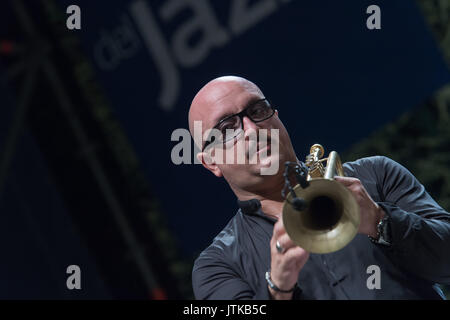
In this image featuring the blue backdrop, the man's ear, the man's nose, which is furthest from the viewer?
the blue backdrop

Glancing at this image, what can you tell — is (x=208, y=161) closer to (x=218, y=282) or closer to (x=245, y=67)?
(x=218, y=282)

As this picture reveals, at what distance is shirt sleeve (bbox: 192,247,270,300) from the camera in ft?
5.98

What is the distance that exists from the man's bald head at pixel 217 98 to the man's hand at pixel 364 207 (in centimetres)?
54

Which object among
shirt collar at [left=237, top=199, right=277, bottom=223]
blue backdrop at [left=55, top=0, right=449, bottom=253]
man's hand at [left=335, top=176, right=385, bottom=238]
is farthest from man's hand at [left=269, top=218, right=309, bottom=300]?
blue backdrop at [left=55, top=0, right=449, bottom=253]

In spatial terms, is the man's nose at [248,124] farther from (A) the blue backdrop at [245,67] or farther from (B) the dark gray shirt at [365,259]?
(A) the blue backdrop at [245,67]

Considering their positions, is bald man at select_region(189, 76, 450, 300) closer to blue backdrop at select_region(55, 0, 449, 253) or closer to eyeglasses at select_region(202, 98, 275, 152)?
eyeglasses at select_region(202, 98, 275, 152)

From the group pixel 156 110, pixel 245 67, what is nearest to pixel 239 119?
pixel 245 67

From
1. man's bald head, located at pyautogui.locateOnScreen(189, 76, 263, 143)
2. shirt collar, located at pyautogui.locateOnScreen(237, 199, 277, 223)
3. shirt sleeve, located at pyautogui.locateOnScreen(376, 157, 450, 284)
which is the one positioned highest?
man's bald head, located at pyautogui.locateOnScreen(189, 76, 263, 143)

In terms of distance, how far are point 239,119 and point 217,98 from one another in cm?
13

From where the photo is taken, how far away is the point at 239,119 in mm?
2049

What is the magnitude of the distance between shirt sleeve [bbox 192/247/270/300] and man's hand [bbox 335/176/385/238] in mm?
348

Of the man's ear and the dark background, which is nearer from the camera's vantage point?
the man's ear

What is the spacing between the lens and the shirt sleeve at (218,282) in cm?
182

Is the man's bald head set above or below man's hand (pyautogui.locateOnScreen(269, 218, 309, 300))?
above
